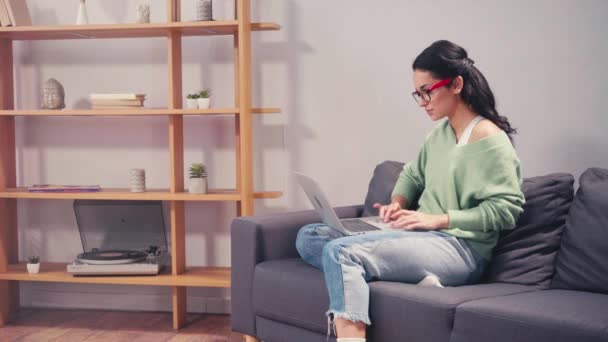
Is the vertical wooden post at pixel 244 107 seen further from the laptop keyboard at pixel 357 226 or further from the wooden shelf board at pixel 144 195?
the laptop keyboard at pixel 357 226

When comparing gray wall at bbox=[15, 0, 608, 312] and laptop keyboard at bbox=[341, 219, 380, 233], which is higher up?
gray wall at bbox=[15, 0, 608, 312]

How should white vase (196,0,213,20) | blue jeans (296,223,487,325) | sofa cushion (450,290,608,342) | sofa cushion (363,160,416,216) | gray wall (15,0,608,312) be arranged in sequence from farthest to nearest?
1. white vase (196,0,213,20)
2. gray wall (15,0,608,312)
3. sofa cushion (363,160,416,216)
4. blue jeans (296,223,487,325)
5. sofa cushion (450,290,608,342)

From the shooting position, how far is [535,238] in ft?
8.08

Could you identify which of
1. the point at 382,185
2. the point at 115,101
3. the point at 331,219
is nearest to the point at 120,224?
the point at 115,101

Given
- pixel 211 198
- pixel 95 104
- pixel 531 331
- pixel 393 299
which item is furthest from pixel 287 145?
pixel 531 331

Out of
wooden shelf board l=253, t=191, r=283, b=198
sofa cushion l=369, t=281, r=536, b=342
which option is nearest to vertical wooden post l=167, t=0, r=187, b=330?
wooden shelf board l=253, t=191, r=283, b=198

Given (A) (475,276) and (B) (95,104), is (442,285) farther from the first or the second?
(B) (95,104)

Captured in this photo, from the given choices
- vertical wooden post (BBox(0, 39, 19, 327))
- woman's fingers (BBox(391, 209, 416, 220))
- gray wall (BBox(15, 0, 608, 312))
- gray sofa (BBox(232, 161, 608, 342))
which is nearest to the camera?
gray sofa (BBox(232, 161, 608, 342))

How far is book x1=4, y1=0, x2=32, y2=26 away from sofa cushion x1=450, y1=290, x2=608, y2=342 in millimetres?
2347

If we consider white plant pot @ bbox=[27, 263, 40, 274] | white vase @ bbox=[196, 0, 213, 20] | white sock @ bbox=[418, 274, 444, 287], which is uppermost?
white vase @ bbox=[196, 0, 213, 20]

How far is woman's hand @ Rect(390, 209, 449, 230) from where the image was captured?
2.39m

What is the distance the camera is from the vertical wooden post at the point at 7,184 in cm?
353

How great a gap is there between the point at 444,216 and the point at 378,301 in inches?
13.5

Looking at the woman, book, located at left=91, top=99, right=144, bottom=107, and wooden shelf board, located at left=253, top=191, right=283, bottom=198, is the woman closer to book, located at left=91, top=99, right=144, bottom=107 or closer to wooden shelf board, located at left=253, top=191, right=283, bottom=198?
wooden shelf board, located at left=253, top=191, right=283, bottom=198
